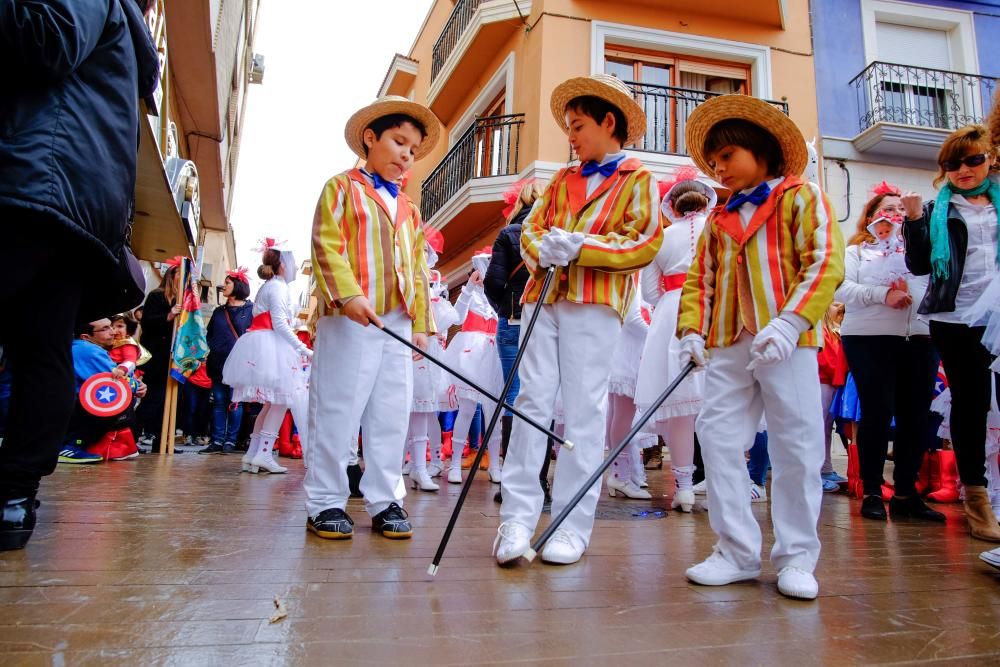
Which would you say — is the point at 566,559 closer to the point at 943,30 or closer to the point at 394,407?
the point at 394,407

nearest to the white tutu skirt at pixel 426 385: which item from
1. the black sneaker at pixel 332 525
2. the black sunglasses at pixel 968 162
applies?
the black sneaker at pixel 332 525

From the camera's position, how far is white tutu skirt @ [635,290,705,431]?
12.5 feet

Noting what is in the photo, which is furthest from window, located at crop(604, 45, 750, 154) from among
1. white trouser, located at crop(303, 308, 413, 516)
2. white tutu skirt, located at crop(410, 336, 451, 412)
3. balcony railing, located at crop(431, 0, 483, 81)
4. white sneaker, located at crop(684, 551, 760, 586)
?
white sneaker, located at crop(684, 551, 760, 586)

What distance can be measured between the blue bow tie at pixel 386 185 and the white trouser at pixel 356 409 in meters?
0.58

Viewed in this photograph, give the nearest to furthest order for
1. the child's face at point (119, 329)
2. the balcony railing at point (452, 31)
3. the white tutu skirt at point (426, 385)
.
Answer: the white tutu skirt at point (426, 385) → the child's face at point (119, 329) → the balcony railing at point (452, 31)

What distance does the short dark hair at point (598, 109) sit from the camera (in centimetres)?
279

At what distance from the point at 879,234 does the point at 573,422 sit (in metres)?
2.80

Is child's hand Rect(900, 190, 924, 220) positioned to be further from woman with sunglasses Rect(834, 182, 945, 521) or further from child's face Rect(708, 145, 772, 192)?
child's face Rect(708, 145, 772, 192)

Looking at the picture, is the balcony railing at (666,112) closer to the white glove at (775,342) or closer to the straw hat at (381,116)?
the straw hat at (381,116)

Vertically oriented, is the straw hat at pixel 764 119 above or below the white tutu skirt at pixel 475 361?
above

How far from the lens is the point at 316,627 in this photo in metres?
1.54

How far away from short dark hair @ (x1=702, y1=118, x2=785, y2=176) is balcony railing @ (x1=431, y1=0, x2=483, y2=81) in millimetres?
11770

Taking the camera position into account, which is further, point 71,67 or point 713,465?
point 713,465

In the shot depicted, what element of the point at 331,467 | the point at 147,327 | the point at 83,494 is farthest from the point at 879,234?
the point at 147,327
